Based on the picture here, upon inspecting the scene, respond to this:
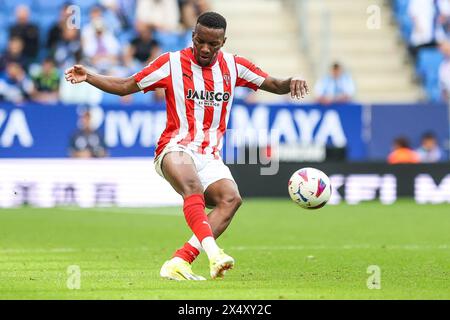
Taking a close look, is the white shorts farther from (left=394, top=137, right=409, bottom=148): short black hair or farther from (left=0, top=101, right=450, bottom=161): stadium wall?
(left=394, top=137, right=409, bottom=148): short black hair

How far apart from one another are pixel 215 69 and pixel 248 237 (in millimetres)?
4749

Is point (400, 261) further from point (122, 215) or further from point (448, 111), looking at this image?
point (448, 111)

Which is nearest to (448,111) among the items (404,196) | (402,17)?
(404,196)

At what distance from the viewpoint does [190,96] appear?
9.41m

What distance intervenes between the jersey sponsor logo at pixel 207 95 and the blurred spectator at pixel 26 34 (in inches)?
549

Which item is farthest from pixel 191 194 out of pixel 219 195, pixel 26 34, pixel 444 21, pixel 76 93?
pixel 444 21

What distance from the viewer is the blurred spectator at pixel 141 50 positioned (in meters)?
22.7

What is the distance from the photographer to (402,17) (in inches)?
1041

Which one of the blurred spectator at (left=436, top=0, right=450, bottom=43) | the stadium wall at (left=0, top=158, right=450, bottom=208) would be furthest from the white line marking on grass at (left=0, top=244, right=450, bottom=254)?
the blurred spectator at (left=436, top=0, right=450, bottom=43)

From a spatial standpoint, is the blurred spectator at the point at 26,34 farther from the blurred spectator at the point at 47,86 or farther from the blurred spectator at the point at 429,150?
the blurred spectator at the point at 429,150

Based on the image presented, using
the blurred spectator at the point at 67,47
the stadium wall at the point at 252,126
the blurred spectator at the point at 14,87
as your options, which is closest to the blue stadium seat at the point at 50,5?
the blurred spectator at the point at 67,47

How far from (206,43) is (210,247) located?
1648 mm
